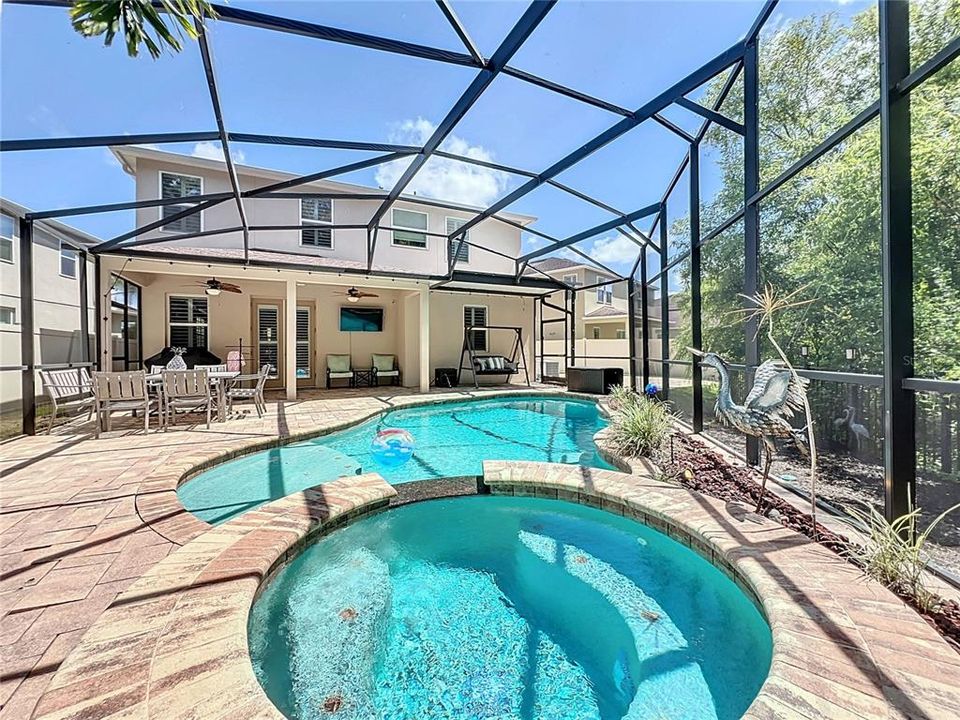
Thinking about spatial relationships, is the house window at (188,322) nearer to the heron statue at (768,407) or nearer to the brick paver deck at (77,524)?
the brick paver deck at (77,524)

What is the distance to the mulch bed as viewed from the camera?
6.20 feet

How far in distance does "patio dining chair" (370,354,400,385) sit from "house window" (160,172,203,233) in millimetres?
5499

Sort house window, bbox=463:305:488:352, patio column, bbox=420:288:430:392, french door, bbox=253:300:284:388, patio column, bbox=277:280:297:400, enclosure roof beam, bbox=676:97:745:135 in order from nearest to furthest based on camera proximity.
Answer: enclosure roof beam, bbox=676:97:745:135
patio column, bbox=277:280:297:400
patio column, bbox=420:288:430:392
french door, bbox=253:300:284:388
house window, bbox=463:305:488:352

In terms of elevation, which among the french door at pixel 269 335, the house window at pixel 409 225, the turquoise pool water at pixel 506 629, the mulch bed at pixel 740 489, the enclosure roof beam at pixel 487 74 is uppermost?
the house window at pixel 409 225

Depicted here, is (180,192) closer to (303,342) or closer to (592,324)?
(303,342)

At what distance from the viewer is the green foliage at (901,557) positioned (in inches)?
78.4

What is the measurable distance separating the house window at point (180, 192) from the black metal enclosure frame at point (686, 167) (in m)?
2.79

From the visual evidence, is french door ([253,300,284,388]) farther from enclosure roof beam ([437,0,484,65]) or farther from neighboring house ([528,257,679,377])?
enclosure roof beam ([437,0,484,65])

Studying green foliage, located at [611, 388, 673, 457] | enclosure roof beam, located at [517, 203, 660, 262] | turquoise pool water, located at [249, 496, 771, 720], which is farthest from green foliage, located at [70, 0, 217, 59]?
enclosure roof beam, located at [517, 203, 660, 262]

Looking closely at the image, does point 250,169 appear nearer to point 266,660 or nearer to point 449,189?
point 449,189

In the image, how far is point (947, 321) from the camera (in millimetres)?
2102

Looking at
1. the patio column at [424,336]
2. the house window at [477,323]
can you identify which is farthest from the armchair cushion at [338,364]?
the house window at [477,323]

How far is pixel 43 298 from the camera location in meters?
6.59

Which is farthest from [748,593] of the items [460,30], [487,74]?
[460,30]
